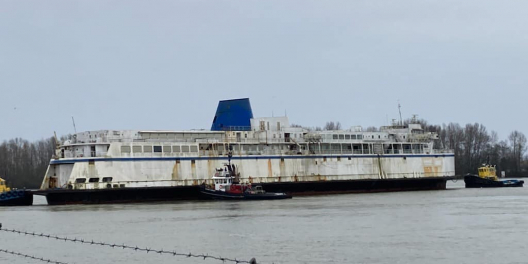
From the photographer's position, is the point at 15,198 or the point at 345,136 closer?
the point at 15,198

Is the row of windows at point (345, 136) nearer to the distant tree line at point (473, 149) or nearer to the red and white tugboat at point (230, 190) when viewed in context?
the red and white tugboat at point (230, 190)

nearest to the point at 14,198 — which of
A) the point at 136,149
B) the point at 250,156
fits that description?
the point at 136,149

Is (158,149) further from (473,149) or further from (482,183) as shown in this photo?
(473,149)

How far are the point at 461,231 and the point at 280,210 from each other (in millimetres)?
15414

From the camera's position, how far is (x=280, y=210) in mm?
49562

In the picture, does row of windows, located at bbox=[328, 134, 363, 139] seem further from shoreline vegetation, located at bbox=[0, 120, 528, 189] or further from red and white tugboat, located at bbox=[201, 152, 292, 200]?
shoreline vegetation, located at bbox=[0, 120, 528, 189]

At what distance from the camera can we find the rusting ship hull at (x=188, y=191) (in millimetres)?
59250

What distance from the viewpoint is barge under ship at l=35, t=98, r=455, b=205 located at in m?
61.9

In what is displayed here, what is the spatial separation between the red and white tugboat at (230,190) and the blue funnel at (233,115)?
1004cm

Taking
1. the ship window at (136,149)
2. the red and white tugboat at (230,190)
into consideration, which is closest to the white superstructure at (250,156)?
the ship window at (136,149)

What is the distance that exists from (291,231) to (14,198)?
102ft

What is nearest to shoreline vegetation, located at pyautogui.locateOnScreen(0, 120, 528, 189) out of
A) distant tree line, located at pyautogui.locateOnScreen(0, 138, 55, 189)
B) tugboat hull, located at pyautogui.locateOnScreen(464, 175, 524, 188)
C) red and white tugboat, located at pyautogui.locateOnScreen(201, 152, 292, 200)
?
distant tree line, located at pyautogui.locateOnScreen(0, 138, 55, 189)

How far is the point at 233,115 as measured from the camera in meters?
73.4

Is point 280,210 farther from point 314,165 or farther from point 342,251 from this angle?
point 314,165
